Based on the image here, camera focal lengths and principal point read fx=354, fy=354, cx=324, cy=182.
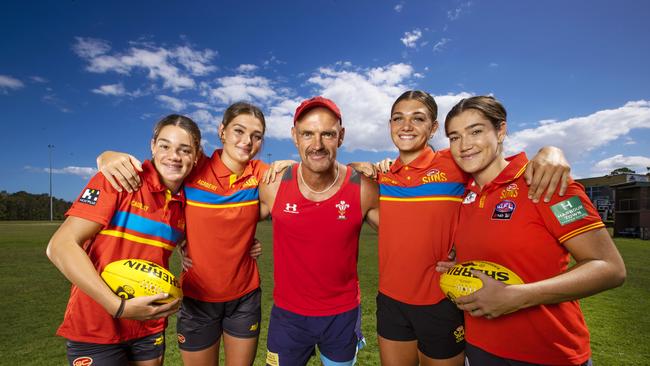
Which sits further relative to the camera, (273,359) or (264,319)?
(264,319)

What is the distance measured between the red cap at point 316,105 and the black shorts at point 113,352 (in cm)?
224

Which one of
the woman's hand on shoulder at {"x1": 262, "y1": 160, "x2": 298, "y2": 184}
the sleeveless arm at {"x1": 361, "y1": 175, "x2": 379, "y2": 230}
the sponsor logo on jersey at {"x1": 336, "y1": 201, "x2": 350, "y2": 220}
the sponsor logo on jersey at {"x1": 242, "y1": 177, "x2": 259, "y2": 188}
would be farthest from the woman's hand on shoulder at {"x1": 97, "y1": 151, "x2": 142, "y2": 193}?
the sleeveless arm at {"x1": 361, "y1": 175, "x2": 379, "y2": 230}

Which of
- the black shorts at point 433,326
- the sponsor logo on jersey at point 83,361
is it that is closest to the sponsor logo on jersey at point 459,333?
the black shorts at point 433,326


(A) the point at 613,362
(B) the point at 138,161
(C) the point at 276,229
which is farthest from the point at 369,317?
(B) the point at 138,161

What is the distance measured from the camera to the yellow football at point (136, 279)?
2529mm

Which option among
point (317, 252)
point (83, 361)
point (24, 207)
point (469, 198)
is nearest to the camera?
point (83, 361)

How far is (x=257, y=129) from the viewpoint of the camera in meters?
3.50

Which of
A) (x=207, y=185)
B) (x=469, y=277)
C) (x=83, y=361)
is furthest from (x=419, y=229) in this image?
(x=83, y=361)

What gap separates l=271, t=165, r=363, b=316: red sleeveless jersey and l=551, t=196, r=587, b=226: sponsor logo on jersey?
4.89 ft

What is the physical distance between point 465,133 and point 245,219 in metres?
2.06

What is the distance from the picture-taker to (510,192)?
2.51 m

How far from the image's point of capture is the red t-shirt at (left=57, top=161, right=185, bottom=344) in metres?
2.61

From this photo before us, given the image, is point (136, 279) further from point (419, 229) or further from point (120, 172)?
point (419, 229)

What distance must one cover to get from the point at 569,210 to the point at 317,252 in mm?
1866
